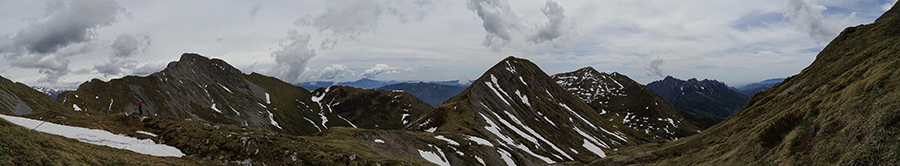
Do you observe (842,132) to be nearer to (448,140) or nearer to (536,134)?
(448,140)

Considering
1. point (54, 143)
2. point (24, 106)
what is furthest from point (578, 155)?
point (24, 106)

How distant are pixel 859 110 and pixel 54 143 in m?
47.4

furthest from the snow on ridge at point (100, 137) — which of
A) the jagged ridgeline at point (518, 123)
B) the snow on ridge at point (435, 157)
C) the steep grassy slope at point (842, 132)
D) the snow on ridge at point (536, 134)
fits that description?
the snow on ridge at point (536, 134)

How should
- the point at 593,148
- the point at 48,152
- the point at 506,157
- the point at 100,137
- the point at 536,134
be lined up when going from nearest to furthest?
the point at 48,152 < the point at 100,137 < the point at 506,157 < the point at 536,134 < the point at 593,148

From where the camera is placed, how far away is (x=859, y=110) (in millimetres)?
19547

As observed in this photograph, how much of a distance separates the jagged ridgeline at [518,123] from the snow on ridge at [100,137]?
45654 mm

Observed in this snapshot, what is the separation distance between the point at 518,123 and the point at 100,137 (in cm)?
10196

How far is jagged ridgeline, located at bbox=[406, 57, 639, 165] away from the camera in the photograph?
268 ft

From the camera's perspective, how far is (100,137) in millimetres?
29109

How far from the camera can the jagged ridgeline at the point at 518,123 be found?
8184cm

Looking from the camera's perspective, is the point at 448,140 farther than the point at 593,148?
No

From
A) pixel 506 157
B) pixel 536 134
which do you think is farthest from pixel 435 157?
pixel 536 134

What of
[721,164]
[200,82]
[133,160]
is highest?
[200,82]

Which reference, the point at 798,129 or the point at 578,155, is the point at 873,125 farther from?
the point at 578,155
